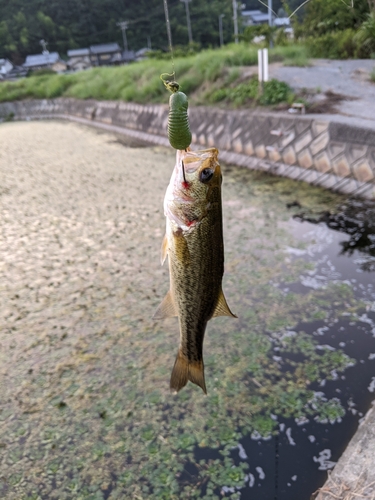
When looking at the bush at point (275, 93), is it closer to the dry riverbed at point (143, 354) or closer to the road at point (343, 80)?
the road at point (343, 80)

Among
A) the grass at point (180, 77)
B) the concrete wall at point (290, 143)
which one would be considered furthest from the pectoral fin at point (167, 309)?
the grass at point (180, 77)

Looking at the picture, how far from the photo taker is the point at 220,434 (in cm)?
259

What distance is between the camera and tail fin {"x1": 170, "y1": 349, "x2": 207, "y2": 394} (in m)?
1.98

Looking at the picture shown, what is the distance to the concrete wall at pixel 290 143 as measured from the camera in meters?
5.82

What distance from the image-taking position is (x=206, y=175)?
4.92ft

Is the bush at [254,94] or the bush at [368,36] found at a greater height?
the bush at [368,36]

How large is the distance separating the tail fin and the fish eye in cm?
92

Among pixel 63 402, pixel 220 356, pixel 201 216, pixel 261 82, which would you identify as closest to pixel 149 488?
pixel 63 402

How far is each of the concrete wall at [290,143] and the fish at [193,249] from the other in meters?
4.62

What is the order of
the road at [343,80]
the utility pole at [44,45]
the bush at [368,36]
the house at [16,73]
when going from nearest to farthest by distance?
the road at [343,80] → the bush at [368,36] → the house at [16,73] → the utility pole at [44,45]

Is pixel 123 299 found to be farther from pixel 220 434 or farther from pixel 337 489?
pixel 337 489

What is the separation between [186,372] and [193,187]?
970 mm

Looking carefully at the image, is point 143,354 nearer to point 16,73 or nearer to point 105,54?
point 16,73

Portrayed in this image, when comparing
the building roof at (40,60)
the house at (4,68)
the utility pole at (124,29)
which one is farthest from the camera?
the utility pole at (124,29)
